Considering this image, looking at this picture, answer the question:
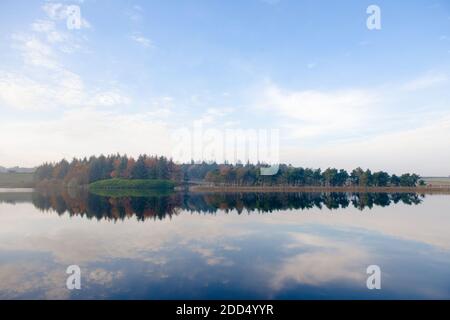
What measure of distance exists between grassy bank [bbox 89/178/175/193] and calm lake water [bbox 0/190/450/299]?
7003cm

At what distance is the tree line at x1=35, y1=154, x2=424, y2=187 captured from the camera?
104375 millimetres

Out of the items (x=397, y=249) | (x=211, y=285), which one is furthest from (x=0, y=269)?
(x=397, y=249)

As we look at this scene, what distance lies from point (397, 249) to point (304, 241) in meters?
5.77

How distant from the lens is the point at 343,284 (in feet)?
39.3

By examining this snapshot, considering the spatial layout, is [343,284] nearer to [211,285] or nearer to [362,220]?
[211,285]

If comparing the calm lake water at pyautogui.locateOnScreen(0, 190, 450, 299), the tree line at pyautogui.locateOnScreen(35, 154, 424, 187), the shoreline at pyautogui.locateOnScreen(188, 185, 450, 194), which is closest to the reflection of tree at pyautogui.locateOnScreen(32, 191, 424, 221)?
the calm lake water at pyautogui.locateOnScreen(0, 190, 450, 299)

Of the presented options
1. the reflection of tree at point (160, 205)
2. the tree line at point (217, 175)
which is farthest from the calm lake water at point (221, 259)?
the tree line at point (217, 175)

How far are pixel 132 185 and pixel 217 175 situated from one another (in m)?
30.0

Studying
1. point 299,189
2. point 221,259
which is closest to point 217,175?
point 299,189

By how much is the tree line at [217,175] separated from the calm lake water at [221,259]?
77.8 meters

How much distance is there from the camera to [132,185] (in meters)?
96.4

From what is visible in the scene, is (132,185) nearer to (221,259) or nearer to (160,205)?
(160,205)

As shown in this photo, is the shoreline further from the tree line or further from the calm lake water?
the calm lake water
